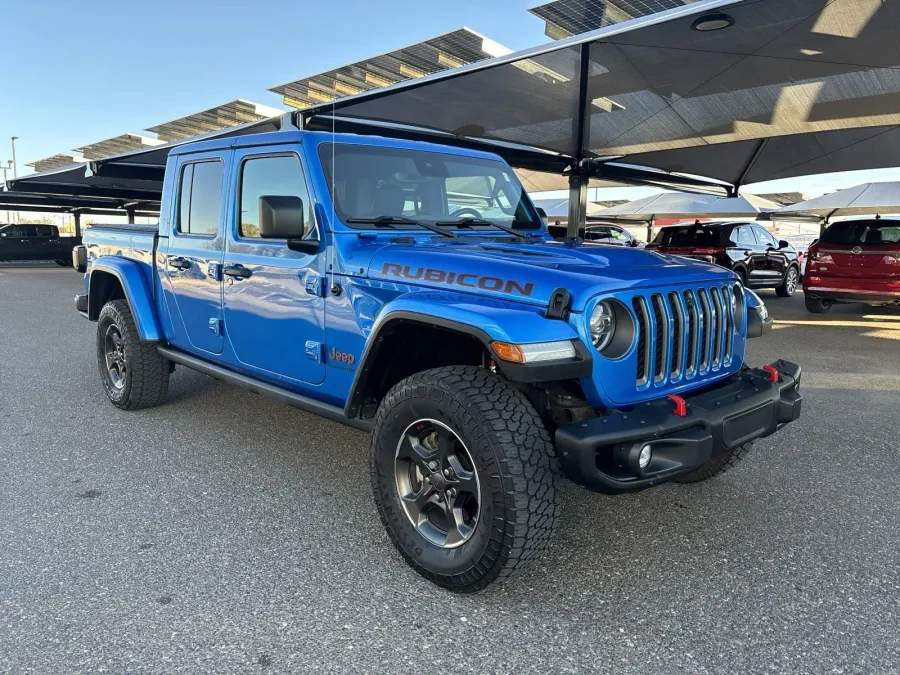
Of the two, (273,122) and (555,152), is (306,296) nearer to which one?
(273,122)

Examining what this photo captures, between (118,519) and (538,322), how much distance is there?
227 cm

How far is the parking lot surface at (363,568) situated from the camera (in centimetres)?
224

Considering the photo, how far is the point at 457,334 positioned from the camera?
9.38ft

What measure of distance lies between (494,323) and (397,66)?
35.1 feet

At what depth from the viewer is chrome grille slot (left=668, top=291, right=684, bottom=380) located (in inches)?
109

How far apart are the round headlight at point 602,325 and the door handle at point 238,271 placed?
1.99 meters

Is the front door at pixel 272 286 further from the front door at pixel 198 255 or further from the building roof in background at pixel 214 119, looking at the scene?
the building roof in background at pixel 214 119

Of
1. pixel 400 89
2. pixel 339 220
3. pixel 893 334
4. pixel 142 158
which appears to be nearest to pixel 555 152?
pixel 400 89

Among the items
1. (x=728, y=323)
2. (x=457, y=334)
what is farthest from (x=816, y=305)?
(x=457, y=334)

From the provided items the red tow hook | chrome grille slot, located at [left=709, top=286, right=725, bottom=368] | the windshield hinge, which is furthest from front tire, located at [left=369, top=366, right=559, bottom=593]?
chrome grille slot, located at [left=709, top=286, right=725, bottom=368]

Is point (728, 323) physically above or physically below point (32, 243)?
below

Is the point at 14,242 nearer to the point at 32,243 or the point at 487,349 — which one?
the point at 32,243

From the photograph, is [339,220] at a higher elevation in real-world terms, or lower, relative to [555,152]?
lower

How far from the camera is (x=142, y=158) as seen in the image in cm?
1911
